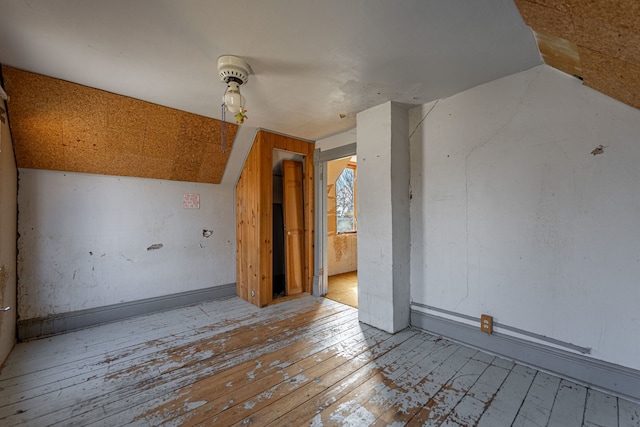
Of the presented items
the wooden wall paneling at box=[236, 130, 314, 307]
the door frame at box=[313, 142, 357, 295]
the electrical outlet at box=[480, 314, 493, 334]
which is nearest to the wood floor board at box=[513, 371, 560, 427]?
the electrical outlet at box=[480, 314, 493, 334]

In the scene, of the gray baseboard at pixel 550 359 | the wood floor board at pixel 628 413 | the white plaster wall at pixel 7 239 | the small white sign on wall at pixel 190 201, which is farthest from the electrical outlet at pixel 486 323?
the white plaster wall at pixel 7 239

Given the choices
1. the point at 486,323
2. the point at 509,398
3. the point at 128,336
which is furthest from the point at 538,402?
the point at 128,336

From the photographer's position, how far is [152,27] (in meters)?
1.44

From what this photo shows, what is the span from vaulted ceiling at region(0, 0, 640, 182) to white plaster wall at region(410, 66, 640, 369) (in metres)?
0.19

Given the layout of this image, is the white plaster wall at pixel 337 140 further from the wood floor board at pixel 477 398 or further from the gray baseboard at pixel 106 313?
the wood floor board at pixel 477 398

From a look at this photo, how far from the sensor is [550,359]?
182 cm

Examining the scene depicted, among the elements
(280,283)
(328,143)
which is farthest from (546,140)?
(280,283)

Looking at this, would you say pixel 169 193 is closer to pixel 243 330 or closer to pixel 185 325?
pixel 185 325

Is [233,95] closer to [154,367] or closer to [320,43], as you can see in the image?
[320,43]

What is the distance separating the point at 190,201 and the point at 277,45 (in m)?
2.45

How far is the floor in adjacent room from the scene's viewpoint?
3444 mm

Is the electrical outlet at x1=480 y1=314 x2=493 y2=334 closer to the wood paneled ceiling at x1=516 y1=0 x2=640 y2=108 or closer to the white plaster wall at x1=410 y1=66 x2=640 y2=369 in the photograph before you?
the white plaster wall at x1=410 y1=66 x2=640 y2=369

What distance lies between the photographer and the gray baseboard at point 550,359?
62.1 inches

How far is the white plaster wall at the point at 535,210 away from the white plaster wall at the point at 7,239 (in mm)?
3456
